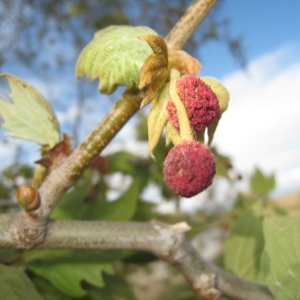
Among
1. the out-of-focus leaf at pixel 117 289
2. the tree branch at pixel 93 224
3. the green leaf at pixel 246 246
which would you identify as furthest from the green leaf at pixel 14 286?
the green leaf at pixel 246 246

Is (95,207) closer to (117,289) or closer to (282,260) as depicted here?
(117,289)

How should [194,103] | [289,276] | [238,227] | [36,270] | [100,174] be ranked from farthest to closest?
[100,174] → [238,227] → [36,270] → [289,276] → [194,103]

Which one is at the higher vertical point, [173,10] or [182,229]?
[173,10]

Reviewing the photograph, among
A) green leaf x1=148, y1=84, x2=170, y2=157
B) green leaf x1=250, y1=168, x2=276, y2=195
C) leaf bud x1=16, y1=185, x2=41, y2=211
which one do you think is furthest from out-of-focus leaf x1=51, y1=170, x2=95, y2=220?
green leaf x1=250, y1=168, x2=276, y2=195

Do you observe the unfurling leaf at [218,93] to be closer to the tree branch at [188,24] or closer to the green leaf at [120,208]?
the tree branch at [188,24]

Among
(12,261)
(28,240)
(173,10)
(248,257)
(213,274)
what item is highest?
(173,10)

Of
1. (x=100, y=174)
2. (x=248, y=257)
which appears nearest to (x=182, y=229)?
(x=248, y=257)

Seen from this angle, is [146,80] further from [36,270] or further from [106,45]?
[36,270]
